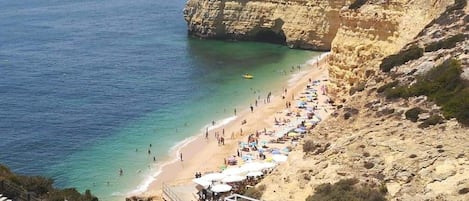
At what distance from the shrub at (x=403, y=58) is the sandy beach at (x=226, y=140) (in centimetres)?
1310

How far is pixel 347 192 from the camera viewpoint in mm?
18078

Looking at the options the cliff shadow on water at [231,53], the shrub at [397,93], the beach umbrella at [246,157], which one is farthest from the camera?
the cliff shadow on water at [231,53]

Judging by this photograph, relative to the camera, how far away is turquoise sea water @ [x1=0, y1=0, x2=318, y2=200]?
3953 centimetres

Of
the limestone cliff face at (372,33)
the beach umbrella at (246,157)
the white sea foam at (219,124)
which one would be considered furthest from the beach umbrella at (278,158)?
the white sea foam at (219,124)

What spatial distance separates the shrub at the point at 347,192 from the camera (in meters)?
17.6

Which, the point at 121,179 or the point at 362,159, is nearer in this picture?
the point at 362,159

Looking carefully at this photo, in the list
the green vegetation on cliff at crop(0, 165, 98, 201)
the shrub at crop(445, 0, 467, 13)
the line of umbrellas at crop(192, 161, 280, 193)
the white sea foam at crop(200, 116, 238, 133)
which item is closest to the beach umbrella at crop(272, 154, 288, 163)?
the line of umbrellas at crop(192, 161, 280, 193)

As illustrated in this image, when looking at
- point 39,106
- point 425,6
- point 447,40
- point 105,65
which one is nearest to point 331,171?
point 447,40

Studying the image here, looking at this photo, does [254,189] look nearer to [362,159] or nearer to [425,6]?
[362,159]

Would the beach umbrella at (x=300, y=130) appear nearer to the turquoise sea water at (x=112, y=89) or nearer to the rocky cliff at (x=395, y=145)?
the turquoise sea water at (x=112, y=89)

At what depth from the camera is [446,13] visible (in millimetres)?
30875

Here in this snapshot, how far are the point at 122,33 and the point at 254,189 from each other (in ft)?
221

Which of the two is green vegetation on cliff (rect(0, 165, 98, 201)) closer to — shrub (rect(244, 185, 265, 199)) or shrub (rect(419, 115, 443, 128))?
shrub (rect(244, 185, 265, 199))

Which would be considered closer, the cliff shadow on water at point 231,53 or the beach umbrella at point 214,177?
the beach umbrella at point 214,177
